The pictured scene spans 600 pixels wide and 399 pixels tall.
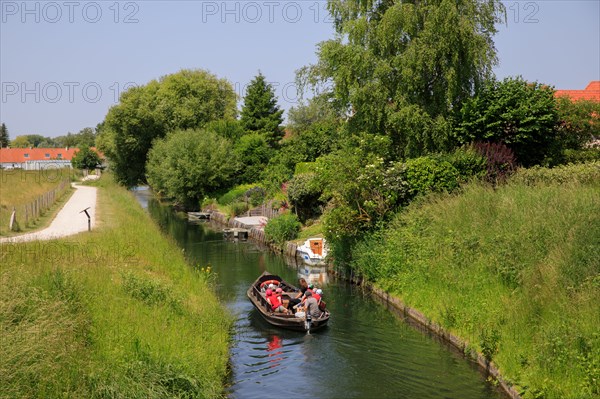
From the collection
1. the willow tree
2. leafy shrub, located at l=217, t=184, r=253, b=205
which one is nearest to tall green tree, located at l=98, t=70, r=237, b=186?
leafy shrub, located at l=217, t=184, r=253, b=205

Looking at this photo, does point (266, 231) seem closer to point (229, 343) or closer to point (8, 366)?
point (229, 343)

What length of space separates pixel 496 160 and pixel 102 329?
62.6 ft

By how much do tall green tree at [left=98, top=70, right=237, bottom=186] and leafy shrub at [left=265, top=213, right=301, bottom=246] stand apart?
36560 mm

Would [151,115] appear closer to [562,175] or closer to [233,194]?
[233,194]

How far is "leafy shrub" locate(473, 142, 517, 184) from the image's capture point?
26.8m

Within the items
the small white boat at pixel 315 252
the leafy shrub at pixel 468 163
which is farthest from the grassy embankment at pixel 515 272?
the small white boat at pixel 315 252

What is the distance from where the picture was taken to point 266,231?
1442 inches

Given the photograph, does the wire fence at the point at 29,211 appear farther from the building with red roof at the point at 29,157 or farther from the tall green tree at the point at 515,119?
the building with red roof at the point at 29,157

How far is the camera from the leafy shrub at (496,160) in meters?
26.8

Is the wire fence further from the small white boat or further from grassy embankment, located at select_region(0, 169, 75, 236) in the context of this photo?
the small white boat

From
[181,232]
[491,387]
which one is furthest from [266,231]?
[491,387]

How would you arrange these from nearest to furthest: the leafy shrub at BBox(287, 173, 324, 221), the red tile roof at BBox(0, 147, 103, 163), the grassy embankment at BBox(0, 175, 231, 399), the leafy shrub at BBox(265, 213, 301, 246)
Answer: the grassy embankment at BBox(0, 175, 231, 399) → the leafy shrub at BBox(265, 213, 301, 246) → the leafy shrub at BBox(287, 173, 324, 221) → the red tile roof at BBox(0, 147, 103, 163)

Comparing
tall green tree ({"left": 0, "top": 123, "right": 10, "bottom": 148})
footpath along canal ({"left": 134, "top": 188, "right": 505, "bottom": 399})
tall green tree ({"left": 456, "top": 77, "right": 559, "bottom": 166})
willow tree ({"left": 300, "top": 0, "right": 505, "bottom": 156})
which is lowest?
footpath along canal ({"left": 134, "top": 188, "right": 505, "bottom": 399})

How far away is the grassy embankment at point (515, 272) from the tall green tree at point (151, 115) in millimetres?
49580
